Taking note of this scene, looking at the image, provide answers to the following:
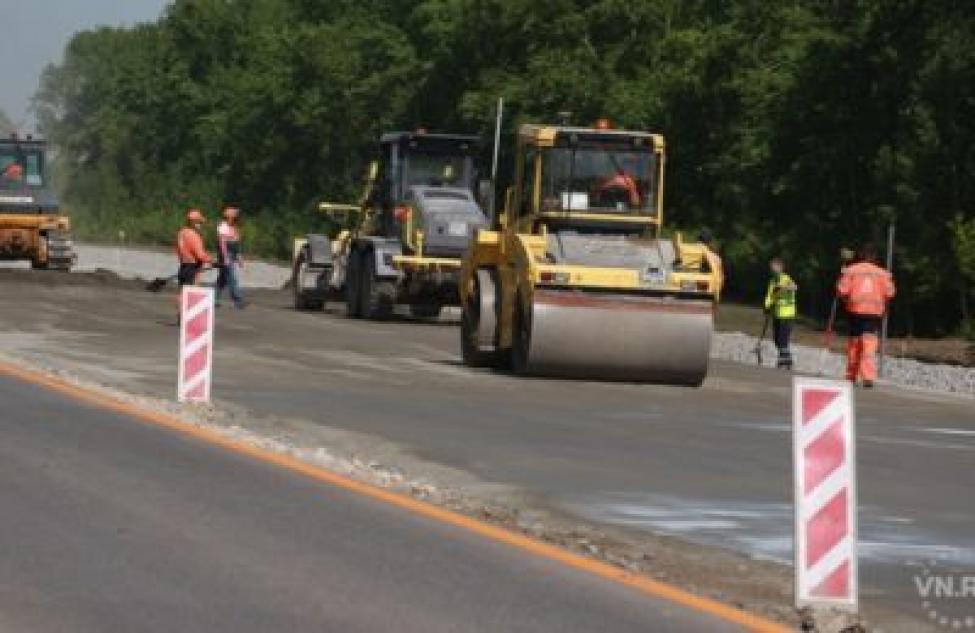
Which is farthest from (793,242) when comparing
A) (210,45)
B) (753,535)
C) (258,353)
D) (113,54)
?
(113,54)

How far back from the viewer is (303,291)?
137ft

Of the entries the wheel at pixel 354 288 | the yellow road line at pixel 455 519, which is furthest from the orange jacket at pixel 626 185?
the wheel at pixel 354 288

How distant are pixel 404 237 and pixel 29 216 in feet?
53.4

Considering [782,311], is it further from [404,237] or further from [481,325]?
[404,237]

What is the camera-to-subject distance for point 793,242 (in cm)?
5588

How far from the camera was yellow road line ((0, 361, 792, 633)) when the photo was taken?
9445mm

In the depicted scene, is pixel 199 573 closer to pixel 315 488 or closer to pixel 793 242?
pixel 315 488

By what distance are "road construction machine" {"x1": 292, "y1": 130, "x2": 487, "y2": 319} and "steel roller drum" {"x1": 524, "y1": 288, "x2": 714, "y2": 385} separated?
12363 mm

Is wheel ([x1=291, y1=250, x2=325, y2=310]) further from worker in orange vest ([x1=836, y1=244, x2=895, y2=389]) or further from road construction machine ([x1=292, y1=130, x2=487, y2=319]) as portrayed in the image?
worker in orange vest ([x1=836, y1=244, x2=895, y2=389])

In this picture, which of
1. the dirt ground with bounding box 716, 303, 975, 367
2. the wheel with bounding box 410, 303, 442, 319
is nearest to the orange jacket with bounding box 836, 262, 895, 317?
the dirt ground with bounding box 716, 303, 975, 367

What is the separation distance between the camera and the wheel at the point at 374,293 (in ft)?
122

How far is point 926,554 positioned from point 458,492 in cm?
318

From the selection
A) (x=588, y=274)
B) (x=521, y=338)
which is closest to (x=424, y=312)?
(x=521, y=338)

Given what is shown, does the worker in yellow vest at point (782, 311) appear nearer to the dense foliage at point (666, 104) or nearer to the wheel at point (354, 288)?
the wheel at point (354, 288)
